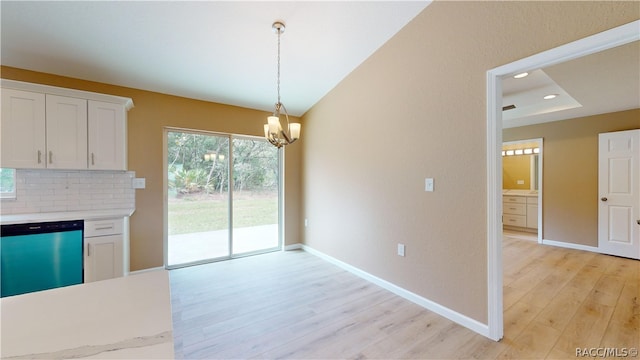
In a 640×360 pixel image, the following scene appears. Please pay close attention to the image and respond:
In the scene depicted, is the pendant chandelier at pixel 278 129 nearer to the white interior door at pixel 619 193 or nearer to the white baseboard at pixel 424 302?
the white baseboard at pixel 424 302

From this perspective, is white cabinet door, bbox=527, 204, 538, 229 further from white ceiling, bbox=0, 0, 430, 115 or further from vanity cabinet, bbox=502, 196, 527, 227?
white ceiling, bbox=0, 0, 430, 115

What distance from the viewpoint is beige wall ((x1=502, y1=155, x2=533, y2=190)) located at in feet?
21.4

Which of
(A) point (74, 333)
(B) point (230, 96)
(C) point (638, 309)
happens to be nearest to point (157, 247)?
(B) point (230, 96)

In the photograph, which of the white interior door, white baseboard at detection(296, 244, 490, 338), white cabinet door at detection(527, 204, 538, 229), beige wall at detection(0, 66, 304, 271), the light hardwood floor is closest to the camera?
the light hardwood floor

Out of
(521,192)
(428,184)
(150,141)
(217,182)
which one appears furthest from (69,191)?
(521,192)

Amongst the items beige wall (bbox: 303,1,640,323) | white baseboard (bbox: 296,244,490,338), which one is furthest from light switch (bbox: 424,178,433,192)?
white baseboard (bbox: 296,244,490,338)

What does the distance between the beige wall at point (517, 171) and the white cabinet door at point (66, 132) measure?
8676 millimetres

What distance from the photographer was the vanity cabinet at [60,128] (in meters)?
2.46

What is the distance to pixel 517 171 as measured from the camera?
22.0 ft

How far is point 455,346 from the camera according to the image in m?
1.96

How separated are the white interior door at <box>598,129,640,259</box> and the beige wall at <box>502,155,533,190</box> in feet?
8.13

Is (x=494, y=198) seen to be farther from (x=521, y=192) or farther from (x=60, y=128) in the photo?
(x=521, y=192)

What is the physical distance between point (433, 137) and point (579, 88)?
7.65ft

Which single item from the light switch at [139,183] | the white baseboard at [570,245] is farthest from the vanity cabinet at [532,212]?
the light switch at [139,183]
